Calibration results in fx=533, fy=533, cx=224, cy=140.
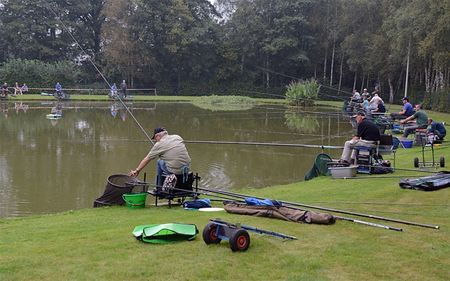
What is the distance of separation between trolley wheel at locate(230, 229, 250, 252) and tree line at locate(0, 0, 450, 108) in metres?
44.1

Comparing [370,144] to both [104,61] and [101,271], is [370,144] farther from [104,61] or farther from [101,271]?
[104,61]

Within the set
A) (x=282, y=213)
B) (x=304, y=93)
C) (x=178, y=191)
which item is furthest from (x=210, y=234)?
(x=304, y=93)

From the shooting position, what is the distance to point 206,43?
56.5 metres

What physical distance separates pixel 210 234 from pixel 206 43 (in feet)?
172

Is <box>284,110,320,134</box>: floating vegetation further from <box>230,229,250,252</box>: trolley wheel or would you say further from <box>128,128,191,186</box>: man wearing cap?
<box>230,229,250,252</box>: trolley wheel

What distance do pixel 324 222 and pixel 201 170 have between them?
702 centimetres

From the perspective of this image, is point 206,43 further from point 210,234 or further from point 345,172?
point 210,234

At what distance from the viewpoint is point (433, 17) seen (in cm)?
2981

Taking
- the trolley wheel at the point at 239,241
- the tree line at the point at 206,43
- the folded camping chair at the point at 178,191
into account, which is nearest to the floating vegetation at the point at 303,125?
the folded camping chair at the point at 178,191

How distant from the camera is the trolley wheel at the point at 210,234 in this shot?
546cm

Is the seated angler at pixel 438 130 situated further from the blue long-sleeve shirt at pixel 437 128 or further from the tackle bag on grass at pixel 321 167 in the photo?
the tackle bag on grass at pixel 321 167

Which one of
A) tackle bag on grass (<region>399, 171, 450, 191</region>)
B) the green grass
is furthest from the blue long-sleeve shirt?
the green grass

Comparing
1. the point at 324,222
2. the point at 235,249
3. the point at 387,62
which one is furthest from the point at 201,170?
the point at 387,62

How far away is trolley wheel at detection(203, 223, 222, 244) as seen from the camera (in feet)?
17.9
